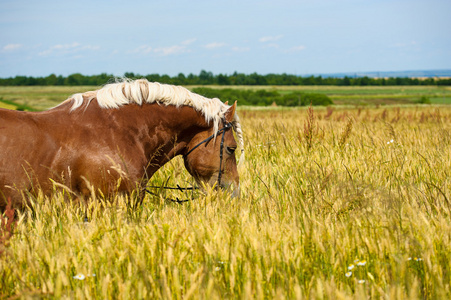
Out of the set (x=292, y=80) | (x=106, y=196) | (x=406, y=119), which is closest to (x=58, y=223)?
(x=106, y=196)

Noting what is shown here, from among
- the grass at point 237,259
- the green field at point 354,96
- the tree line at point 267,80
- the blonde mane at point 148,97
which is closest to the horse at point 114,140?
the blonde mane at point 148,97

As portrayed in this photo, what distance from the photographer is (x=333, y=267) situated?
229 cm

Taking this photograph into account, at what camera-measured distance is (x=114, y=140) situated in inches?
145

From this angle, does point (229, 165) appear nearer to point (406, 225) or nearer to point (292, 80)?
point (406, 225)

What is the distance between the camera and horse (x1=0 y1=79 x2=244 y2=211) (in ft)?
11.1

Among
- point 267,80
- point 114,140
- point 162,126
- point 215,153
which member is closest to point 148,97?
point 162,126

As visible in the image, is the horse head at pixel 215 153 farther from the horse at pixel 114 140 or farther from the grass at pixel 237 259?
the grass at pixel 237 259

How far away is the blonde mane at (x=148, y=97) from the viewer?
3852 millimetres

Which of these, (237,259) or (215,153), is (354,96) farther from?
(237,259)

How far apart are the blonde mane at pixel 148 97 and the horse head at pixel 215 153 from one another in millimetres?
89

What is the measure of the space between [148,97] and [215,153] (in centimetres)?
86

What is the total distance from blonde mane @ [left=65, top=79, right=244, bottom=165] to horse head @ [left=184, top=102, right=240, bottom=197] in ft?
0.29

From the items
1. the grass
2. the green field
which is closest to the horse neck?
the grass

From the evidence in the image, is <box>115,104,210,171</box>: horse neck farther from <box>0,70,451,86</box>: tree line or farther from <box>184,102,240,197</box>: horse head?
<box>0,70,451,86</box>: tree line
